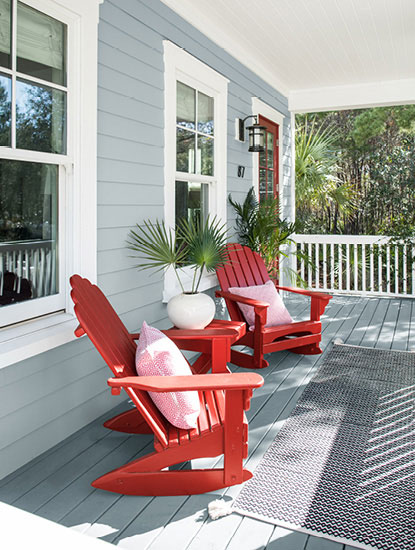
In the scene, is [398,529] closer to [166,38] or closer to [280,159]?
[166,38]

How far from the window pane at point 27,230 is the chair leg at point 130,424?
2.63 ft

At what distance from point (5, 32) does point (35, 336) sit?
144cm

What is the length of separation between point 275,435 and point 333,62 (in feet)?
14.8

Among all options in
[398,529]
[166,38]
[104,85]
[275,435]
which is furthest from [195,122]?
[398,529]

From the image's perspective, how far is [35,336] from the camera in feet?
8.35

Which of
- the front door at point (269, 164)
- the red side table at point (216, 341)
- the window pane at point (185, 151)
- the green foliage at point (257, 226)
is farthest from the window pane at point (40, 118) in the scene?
the front door at point (269, 164)

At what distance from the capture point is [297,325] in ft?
14.3

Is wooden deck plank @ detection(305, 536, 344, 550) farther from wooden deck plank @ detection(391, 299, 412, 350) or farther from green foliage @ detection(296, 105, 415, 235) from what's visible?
green foliage @ detection(296, 105, 415, 235)

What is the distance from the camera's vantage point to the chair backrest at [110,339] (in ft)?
7.29

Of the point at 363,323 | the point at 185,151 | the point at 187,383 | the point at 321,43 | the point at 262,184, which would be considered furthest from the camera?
the point at 262,184

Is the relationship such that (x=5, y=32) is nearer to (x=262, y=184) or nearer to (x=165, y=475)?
(x=165, y=475)

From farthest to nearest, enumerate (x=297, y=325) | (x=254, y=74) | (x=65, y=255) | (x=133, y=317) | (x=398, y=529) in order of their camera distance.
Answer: (x=254, y=74), (x=297, y=325), (x=133, y=317), (x=65, y=255), (x=398, y=529)

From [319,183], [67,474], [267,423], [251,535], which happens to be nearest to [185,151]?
[267,423]

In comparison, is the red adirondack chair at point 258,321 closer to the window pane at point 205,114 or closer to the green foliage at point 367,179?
the window pane at point 205,114
